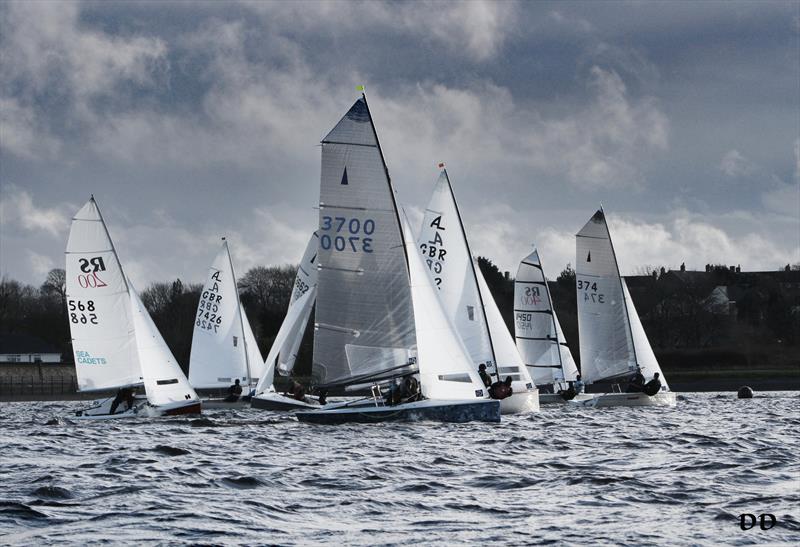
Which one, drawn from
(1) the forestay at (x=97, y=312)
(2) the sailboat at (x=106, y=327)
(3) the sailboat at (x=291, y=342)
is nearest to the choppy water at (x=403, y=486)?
(2) the sailboat at (x=106, y=327)

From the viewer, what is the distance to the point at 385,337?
96.8 ft

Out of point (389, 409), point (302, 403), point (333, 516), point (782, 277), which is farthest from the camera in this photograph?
point (782, 277)

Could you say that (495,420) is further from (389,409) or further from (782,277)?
(782,277)

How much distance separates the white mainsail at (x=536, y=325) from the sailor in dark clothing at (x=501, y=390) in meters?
15.0

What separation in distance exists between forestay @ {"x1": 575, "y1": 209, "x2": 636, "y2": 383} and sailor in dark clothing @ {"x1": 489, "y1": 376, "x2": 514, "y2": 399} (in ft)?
40.3

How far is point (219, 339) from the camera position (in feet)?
164

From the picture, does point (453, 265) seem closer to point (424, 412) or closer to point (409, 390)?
point (409, 390)

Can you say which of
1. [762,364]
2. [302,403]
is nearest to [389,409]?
[302,403]

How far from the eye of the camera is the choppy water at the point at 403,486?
1257 cm

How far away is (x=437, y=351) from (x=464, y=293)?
38.7 feet

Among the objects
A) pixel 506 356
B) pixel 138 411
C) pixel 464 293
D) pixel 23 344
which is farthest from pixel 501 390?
pixel 23 344

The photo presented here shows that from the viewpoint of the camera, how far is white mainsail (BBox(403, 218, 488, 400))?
2859 cm

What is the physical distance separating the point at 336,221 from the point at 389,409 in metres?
5.27

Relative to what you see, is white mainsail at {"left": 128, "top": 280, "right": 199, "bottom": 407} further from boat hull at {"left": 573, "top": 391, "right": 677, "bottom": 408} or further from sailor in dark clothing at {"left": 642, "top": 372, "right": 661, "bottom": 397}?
sailor in dark clothing at {"left": 642, "top": 372, "right": 661, "bottom": 397}
